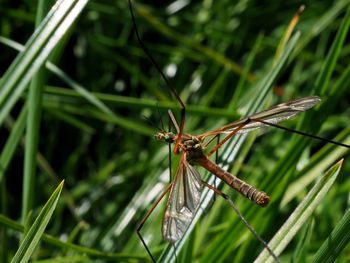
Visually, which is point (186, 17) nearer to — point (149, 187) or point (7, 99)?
point (149, 187)

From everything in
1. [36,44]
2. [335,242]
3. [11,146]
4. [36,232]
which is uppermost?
[11,146]

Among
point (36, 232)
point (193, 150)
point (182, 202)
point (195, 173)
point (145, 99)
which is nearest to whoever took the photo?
point (36, 232)

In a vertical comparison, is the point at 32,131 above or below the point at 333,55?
above

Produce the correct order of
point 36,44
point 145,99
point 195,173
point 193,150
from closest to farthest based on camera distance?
point 36,44 → point 195,173 → point 193,150 → point 145,99

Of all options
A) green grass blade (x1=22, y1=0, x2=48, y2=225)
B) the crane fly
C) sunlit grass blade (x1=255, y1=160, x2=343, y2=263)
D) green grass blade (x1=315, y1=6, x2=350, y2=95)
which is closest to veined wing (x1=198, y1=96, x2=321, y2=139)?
the crane fly

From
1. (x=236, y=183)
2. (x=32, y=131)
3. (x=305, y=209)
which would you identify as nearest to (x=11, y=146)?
(x=32, y=131)

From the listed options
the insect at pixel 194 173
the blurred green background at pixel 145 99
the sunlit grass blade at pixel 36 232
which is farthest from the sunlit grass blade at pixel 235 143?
the sunlit grass blade at pixel 36 232

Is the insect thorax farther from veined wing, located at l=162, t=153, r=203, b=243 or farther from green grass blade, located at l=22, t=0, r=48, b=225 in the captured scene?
green grass blade, located at l=22, t=0, r=48, b=225

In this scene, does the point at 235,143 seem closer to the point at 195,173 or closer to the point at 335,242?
the point at 195,173
